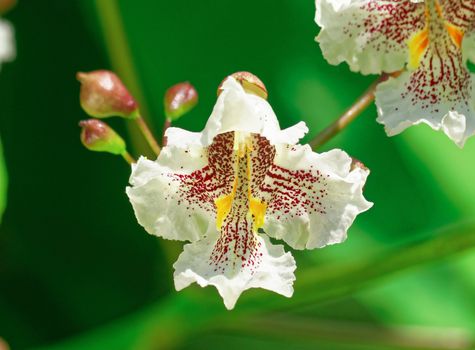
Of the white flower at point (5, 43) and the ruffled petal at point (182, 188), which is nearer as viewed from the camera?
the ruffled petal at point (182, 188)

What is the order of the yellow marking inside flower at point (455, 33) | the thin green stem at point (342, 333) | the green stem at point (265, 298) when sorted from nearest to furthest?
the yellow marking inside flower at point (455, 33) → the green stem at point (265, 298) → the thin green stem at point (342, 333)

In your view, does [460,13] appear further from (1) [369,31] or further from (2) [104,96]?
(2) [104,96]

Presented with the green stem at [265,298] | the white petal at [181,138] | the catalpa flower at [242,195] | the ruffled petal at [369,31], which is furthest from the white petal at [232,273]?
the green stem at [265,298]

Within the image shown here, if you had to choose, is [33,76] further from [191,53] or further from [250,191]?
[250,191]

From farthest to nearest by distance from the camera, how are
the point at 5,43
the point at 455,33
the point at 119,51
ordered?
the point at 119,51
the point at 5,43
the point at 455,33

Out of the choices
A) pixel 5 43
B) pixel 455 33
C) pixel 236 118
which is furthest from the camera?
pixel 5 43

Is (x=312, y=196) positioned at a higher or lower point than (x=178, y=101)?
lower

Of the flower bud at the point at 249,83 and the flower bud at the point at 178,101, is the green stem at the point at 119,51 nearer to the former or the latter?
the flower bud at the point at 178,101

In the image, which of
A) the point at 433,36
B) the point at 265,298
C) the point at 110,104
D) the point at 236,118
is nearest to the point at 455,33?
the point at 433,36

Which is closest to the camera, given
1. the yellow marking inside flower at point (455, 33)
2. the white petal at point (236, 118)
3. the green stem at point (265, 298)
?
the white petal at point (236, 118)
